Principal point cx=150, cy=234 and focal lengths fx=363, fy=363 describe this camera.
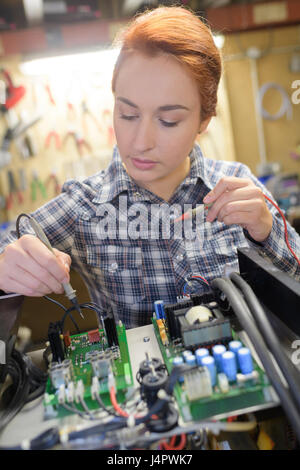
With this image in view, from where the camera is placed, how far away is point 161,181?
1.19m

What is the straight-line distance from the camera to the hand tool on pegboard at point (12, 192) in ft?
8.50

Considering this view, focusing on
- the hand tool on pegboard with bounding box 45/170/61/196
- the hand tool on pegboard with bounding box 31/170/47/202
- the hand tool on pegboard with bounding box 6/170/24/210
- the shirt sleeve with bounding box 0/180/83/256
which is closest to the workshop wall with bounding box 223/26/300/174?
the hand tool on pegboard with bounding box 45/170/61/196

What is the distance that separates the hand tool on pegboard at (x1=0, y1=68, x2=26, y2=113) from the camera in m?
2.51

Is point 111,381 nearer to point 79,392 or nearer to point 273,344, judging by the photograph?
point 79,392

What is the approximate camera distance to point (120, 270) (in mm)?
1141

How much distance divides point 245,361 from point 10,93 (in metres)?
2.55

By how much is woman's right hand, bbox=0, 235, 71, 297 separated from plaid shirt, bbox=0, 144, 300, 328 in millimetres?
301

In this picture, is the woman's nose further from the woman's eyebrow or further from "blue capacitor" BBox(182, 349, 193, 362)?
"blue capacitor" BBox(182, 349, 193, 362)

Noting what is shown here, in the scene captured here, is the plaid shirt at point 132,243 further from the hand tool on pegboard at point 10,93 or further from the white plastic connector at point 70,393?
the hand tool on pegboard at point 10,93

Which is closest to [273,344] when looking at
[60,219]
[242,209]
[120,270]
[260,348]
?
[260,348]

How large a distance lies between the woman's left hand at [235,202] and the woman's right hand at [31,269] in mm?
396

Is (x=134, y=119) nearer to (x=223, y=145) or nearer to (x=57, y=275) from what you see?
(x=57, y=275)

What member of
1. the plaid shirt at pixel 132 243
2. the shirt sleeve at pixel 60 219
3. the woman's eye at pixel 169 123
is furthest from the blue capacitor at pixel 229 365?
the shirt sleeve at pixel 60 219

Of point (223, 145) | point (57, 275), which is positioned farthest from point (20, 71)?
point (57, 275)
